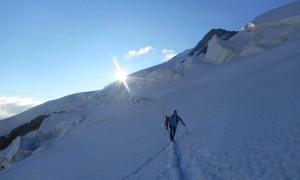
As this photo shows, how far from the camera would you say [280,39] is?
1957 inches

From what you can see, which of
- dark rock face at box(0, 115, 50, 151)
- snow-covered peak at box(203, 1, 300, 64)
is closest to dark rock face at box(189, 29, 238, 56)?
snow-covered peak at box(203, 1, 300, 64)

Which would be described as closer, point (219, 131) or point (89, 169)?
point (219, 131)

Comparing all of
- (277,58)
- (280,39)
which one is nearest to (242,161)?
(277,58)

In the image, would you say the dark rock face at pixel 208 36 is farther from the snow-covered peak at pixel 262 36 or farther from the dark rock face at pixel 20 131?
the dark rock face at pixel 20 131

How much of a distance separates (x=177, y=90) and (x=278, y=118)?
115ft

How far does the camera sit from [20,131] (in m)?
86.6

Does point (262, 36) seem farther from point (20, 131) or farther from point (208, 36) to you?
point (208, 36)

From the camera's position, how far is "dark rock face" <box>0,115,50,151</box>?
80250 mm

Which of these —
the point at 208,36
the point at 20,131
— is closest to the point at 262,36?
the point at 20,131

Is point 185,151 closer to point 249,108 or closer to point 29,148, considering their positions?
point 249,108

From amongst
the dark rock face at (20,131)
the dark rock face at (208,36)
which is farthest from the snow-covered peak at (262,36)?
the dark rock face at (20,131)

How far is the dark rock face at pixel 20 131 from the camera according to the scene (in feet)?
263

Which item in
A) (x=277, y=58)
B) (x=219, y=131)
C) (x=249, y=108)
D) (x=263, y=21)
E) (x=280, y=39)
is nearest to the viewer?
(x=219, y=131)

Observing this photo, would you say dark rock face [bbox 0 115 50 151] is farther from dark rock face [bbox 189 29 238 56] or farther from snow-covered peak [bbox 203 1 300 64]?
dark rock face [bbox 189 29 238 56]
